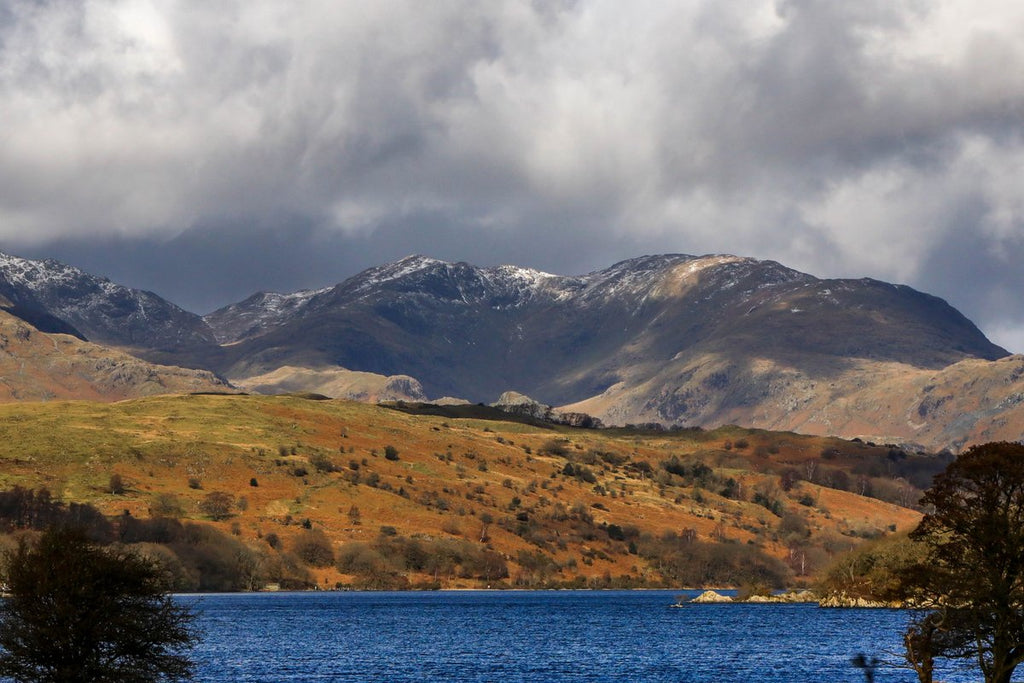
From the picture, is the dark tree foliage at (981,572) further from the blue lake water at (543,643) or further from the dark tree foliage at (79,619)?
the dark tree foliage at (79,619)

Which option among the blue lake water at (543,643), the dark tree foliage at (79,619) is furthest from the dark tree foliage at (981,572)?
the dark tree foliage at (79,619)

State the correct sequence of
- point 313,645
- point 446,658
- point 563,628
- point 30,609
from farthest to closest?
point 563,628 → point 313,645 → point 446,658 → point 30,609

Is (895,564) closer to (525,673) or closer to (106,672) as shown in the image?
(525,673)

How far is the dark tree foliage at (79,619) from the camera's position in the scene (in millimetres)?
53562

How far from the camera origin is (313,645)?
121562mm

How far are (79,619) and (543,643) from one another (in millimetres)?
76188

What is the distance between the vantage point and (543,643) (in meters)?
125

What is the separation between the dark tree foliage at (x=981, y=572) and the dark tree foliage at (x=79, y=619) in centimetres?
3206

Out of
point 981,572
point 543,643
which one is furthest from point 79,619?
point 543,643

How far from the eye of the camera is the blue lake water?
96.1m

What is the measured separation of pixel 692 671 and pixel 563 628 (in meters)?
48.9

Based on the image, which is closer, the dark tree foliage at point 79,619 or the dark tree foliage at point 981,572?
the dark tree foliage at point 79,619

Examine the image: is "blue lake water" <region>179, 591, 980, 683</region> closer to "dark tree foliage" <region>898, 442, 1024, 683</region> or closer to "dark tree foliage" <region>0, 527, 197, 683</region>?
"dark tree foliage" <region>898, 442, 1024, 683</region>

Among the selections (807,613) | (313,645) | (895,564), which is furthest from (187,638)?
(807,613)
